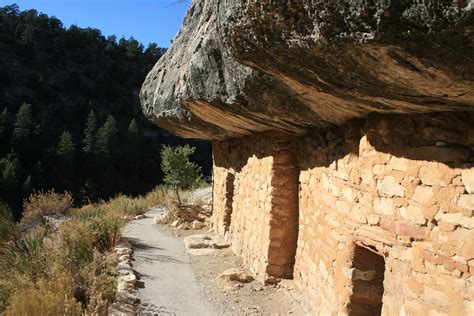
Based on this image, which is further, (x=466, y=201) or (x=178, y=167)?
(x=178, y=167)

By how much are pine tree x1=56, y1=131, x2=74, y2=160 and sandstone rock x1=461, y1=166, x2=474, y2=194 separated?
1164 inches

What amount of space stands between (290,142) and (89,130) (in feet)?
94.1

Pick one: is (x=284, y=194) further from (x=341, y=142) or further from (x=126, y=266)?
(x=126, y=266)

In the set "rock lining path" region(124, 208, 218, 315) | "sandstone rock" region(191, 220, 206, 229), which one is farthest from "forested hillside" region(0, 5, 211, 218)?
"rock lining path" region(124, 208, 218, 315)

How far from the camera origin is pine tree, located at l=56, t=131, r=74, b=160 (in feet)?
96.6

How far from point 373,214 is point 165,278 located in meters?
3.19

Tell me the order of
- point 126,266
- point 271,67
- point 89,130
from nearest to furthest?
point 271,67 → point 126,266 → point 89,130

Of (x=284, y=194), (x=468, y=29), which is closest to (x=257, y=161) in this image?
(x=284, y=194)

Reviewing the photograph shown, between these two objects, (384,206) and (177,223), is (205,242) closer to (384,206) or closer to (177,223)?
(177,223)

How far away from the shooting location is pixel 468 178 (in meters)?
2.43

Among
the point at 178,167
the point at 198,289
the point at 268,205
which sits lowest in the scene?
the point at 198,289

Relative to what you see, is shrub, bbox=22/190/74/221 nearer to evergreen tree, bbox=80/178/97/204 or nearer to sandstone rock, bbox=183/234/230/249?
sandstone rock, bbox=183/234/230/249

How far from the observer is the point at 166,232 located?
8773 mm

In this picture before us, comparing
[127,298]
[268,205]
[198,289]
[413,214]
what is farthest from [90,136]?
[413,214]
